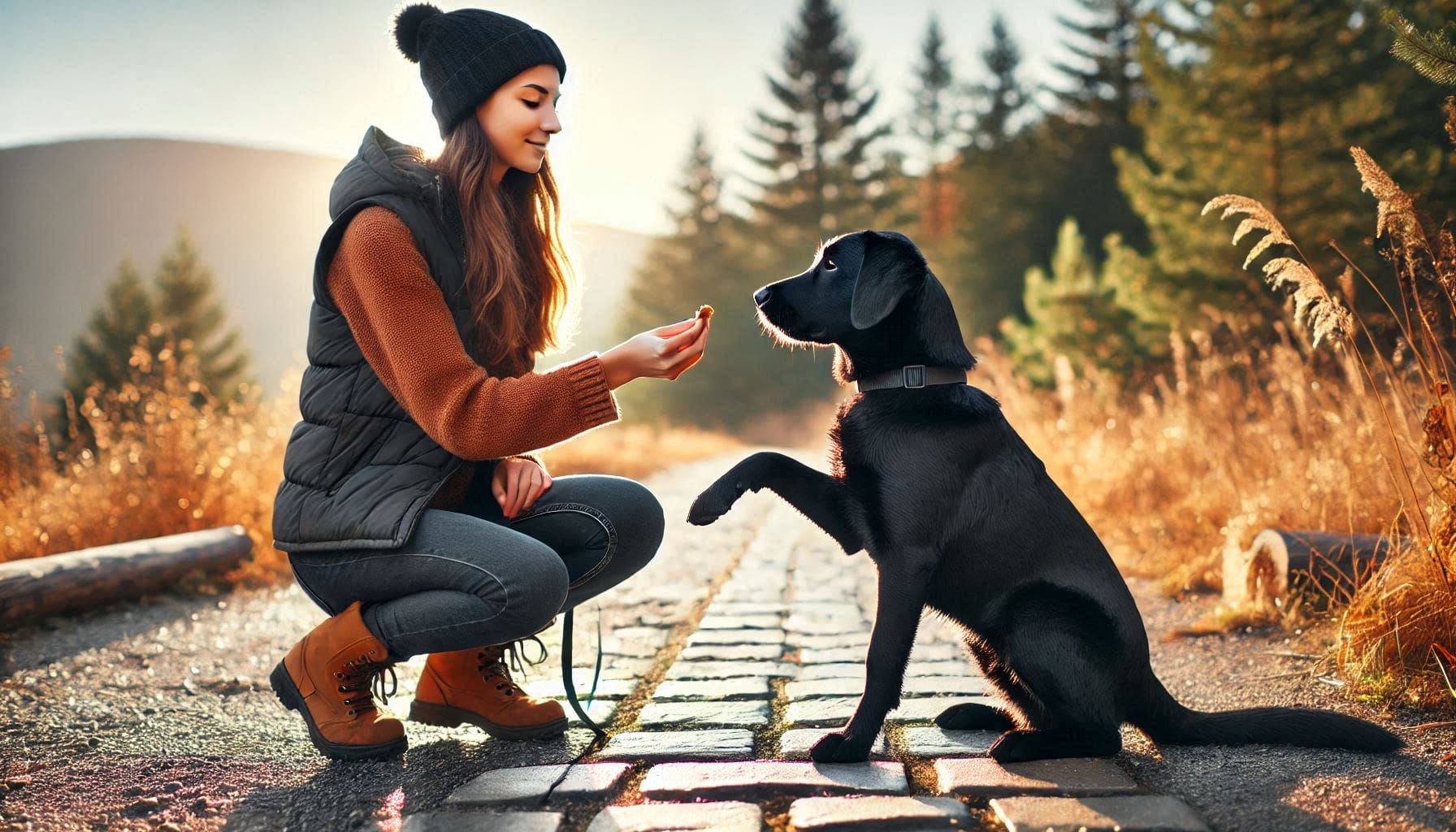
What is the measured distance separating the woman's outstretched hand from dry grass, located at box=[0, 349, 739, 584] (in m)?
3.79

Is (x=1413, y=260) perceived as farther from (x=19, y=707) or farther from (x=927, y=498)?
(x=19, y=707)

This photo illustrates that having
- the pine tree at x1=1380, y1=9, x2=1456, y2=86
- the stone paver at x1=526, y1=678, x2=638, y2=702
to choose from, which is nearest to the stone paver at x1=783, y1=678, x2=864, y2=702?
the stone paver at x1=526, y1=678, x2=638, y2=702

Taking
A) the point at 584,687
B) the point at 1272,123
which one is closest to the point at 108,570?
the point at 584,687

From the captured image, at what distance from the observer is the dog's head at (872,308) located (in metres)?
2.52

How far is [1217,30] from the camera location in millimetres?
11812

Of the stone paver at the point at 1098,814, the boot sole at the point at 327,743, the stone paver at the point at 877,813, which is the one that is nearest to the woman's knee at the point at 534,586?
the boot sole at the point at 327,743

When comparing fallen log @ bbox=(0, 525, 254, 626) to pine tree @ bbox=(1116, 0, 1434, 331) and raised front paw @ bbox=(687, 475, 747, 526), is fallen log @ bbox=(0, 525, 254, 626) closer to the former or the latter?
raised front paw @ bbox=(687, 475, 747, 526)

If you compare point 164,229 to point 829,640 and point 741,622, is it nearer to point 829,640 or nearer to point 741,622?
point 741,622

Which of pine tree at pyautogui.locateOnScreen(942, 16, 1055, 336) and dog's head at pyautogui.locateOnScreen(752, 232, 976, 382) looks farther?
pine tree at pyautogui.locateOnScreen(942, 16, 1055, 336)

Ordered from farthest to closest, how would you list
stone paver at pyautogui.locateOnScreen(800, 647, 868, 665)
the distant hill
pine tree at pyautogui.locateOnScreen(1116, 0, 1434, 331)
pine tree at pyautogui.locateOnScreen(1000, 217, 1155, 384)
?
the distant hill < pine tree at pyautogui.locateOnScreen(1000, 217, 1155, 384) < pine tree at pyautogui.locateOnScreen(1116, 0, 1434, 331) < stone paver at pyautogui.locateOnScreen(800, 647, 868, 665)

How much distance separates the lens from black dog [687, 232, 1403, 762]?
2.34m

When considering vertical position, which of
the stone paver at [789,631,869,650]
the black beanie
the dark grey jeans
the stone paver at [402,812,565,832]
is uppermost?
the black beanie

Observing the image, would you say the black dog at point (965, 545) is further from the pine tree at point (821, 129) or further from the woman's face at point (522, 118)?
the pine tree at point (821, 129)

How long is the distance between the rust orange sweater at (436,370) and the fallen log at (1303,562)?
9.15 feet
